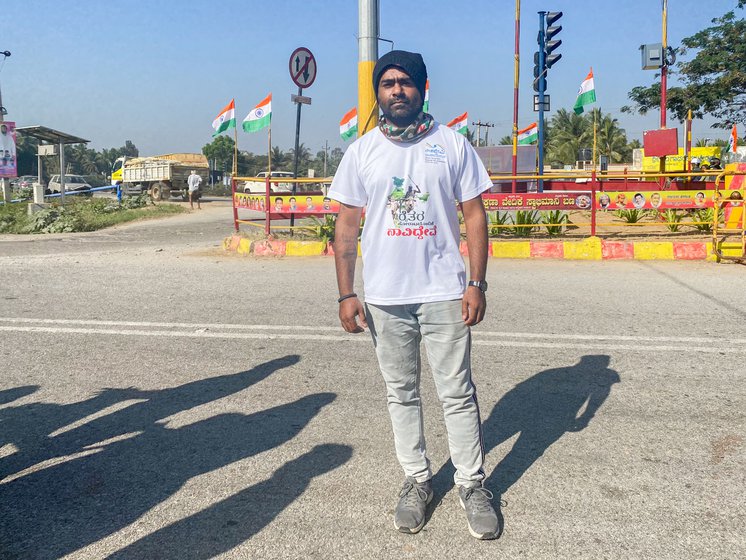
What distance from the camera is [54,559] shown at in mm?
2684

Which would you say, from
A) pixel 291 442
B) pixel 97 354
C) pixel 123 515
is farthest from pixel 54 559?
pixel 97 354

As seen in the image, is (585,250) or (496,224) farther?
(496,224)

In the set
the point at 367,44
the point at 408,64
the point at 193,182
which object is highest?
the point at 367,44

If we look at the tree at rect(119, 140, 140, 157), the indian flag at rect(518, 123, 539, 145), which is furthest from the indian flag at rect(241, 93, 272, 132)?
the tree at rect(119, 140, 140, 157)

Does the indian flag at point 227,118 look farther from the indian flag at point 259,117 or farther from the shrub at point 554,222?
the shrub at point 554,222

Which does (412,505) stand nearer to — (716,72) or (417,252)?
(417,252)

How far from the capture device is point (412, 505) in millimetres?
2918

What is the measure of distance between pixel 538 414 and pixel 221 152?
112m

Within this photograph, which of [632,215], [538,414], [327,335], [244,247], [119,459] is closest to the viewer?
[119,459]

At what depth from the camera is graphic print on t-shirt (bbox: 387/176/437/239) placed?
285cm

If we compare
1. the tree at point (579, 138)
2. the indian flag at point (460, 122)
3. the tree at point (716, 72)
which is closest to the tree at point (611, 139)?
the tree at point (579, 138)

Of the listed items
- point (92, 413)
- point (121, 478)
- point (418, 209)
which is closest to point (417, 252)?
point (418, 209)

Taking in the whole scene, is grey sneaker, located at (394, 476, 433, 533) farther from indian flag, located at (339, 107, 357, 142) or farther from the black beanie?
indian flag, located at (339, 107, 357, 142)

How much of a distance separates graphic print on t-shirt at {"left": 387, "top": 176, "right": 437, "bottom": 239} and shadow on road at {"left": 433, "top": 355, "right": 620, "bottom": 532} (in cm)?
117
